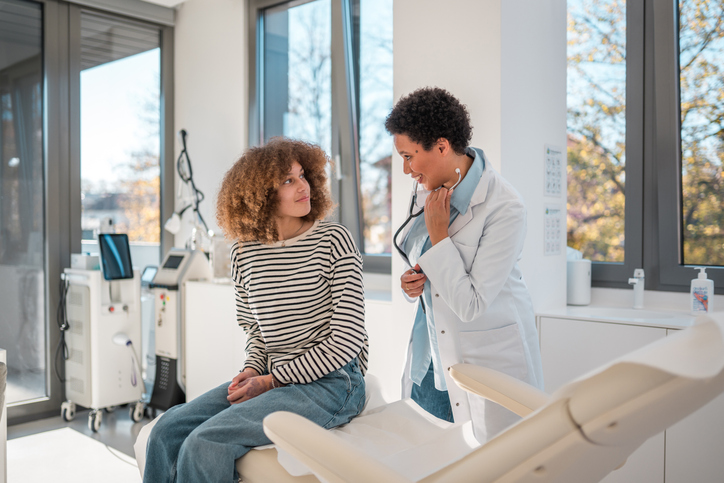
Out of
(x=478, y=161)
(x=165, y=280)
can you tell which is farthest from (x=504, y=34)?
(x=165, y=280)

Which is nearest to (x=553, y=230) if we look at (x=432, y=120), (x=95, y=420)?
(x=432, y=120)

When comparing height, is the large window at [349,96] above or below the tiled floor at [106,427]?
above

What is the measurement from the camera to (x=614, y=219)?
8.72 ft

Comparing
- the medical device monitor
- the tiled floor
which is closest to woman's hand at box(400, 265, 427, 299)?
the tiled floor

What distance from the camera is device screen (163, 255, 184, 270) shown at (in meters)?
3.53

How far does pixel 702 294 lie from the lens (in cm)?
221

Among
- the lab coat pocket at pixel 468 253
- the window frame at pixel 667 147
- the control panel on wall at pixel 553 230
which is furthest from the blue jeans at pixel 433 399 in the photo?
the window frame at pixel 667 147

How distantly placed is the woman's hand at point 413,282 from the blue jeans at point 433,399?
1.08 feet

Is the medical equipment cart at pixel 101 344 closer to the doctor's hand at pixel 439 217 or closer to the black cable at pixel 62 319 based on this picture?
the black cable at pixel 62 319

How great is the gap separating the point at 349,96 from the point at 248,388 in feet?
7.59

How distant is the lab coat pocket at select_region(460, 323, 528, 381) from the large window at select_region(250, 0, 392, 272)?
1672 mm

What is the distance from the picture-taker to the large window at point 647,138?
2.41m

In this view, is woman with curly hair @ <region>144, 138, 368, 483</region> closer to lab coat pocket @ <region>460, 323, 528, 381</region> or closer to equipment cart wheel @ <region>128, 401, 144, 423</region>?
lab coat pocket @ <region>460, 323, 528, 381</region>

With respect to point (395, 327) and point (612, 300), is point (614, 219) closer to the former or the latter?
point (612, 300)
